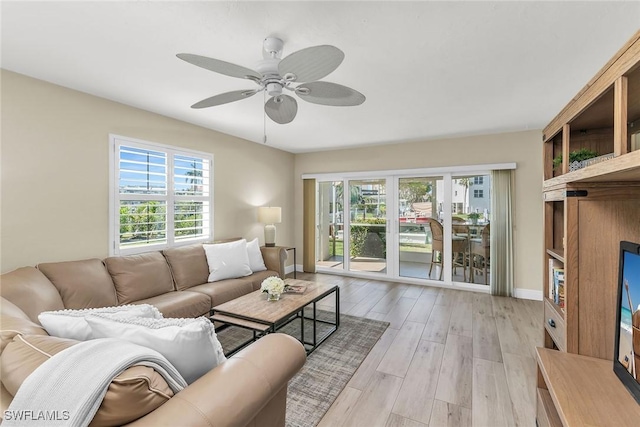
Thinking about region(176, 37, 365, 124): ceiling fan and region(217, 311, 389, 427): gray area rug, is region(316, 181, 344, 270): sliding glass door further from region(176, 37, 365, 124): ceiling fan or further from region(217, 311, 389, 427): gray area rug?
region(176, 37, 365, 124): ceiling fan

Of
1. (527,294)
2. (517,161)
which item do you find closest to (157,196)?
(517,161)

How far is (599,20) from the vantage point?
5.51ft

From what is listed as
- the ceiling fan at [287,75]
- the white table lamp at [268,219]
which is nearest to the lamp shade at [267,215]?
the white table lamp at [268,219]

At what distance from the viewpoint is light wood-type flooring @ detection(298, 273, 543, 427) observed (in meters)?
1.84

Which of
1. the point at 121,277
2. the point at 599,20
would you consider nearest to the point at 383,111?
the point at 599,20

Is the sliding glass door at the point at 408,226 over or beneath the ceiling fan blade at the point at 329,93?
beneath

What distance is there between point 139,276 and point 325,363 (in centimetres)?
203

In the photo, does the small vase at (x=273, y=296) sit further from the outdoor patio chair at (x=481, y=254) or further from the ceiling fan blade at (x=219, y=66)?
the outdoor patio chair at (x=481, y=254)

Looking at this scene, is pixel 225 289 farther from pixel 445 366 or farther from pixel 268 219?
pixel 445 366

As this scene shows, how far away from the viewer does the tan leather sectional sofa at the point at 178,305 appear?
93cm

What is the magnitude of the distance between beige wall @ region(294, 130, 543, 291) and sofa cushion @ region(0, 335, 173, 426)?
472 centimetres

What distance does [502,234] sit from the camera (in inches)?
166

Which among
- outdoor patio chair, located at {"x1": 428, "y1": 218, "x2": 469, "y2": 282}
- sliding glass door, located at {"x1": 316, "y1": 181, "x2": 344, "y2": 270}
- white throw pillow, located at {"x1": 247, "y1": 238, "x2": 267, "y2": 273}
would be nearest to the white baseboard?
outdoor patio chair, located at {"x1": 428, "y1": 218, "x2": 469, "y2": 282}

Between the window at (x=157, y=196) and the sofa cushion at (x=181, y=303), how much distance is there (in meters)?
0.84
